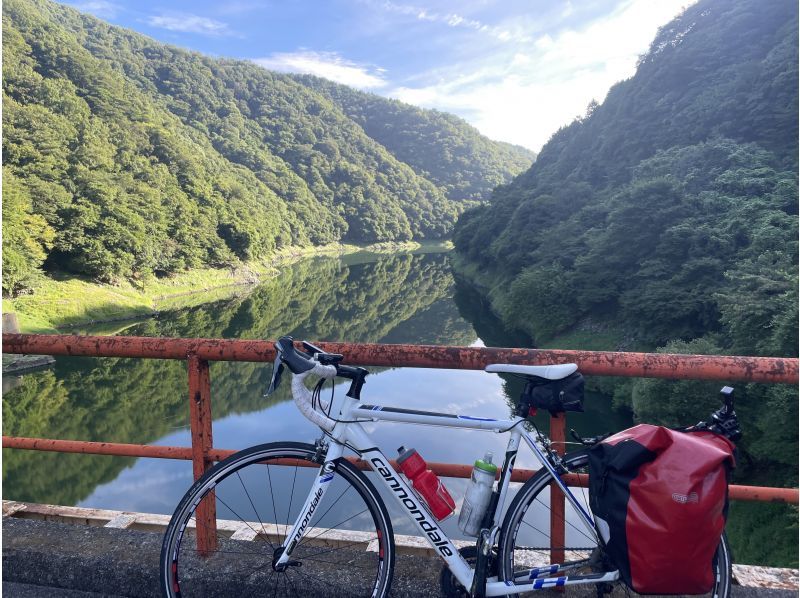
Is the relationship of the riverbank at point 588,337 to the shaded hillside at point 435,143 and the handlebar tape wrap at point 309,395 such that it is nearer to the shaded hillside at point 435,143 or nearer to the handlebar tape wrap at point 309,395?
the handlebar tape wrap at point 309,395

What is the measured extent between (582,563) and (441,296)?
4838cm

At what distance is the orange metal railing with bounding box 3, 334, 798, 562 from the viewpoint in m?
2.15

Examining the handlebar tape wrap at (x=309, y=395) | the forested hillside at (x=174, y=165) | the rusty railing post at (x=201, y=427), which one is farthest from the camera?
the forested hillside at (x=174, y=165)

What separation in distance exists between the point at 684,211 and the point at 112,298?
34010 millimetres

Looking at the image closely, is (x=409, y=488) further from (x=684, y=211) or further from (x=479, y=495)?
(x=684, y=211)

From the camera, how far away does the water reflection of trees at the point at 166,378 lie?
1488 centimetres

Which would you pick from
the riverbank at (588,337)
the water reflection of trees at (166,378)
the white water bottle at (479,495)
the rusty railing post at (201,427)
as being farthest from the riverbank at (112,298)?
the white water bottle at (479,495)

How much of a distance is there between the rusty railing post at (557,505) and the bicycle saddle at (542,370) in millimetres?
228

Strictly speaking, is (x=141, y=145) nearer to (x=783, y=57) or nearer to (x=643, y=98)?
(x=643, y=98)

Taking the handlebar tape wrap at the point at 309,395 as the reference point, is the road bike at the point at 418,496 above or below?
below

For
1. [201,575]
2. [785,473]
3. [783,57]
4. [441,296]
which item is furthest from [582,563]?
[441,296]

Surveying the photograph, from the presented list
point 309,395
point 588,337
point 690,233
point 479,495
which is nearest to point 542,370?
point 479,495

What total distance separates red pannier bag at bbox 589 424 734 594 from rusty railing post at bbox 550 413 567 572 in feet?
1.09

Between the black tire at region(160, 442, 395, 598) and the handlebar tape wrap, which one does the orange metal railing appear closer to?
the black tire at region(160, 442, 395, 598)
